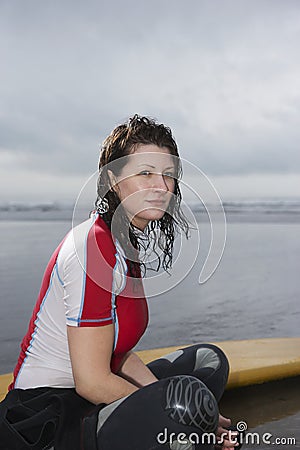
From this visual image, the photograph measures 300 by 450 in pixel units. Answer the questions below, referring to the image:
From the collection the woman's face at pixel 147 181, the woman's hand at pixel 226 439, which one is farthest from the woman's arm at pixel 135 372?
the woman's face at pixel 147 181

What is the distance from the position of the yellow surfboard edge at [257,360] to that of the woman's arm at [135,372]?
0.40 m

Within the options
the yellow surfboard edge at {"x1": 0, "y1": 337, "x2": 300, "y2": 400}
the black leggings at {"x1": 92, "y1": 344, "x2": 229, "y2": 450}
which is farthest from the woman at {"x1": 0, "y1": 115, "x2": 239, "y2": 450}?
the yellow surfboard edge at {"x1": 0, "y1": 337, "x2": 300, "y2": 400}

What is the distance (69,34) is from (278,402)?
5.89 metres

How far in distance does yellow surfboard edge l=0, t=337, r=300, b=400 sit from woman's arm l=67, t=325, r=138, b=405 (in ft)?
1.79

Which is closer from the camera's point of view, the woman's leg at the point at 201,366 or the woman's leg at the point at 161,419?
the woman's leg at the point at 161,419

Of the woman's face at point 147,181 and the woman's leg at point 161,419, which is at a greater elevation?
the woman's face at point 147,181

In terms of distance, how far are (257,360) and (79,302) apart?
0.89 m

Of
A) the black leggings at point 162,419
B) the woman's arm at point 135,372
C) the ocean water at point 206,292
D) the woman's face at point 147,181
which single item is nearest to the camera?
the black leggings at point 162,419

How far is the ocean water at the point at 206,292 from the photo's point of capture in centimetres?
250

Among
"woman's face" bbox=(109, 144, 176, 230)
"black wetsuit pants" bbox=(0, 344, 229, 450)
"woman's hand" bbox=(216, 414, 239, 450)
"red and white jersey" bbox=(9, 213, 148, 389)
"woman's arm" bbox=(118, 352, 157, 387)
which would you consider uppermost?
"woman's face" bbox=(109, 144, 176, 230)

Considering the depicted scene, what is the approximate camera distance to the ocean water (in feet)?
8.21

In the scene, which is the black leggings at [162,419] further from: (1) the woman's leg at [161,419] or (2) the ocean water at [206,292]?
(2) the ocean water at [206,292]

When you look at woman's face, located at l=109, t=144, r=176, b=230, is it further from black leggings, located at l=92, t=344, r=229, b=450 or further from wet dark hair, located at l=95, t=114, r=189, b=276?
black leggings, located at l=92, t=344, r=229, b=450

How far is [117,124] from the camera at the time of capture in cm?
114
